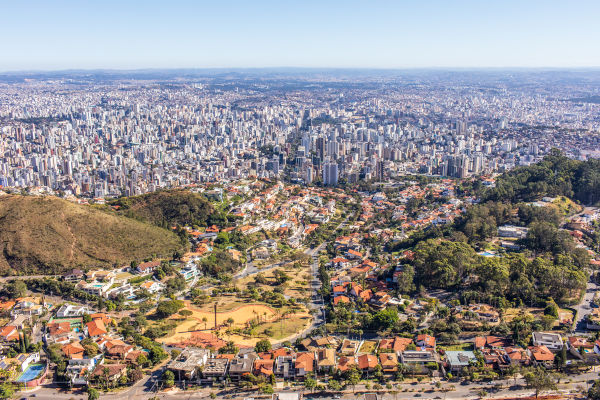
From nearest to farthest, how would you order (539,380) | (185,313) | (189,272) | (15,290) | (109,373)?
Result: (539,380)
(109,373)
(185,313)
(15,290)
(189,272)

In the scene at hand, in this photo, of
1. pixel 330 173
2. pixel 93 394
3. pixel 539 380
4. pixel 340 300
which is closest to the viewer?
pixel 539 380

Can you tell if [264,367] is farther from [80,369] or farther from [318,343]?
[80,369]

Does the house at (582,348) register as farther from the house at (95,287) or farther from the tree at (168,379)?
the house at (95,287)

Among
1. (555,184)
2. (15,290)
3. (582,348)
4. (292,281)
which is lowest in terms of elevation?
(292,281)

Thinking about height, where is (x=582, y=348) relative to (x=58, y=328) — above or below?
above

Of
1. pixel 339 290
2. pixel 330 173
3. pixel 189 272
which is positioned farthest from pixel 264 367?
pixel 330 173

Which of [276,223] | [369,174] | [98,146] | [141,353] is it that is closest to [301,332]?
[141,353]
